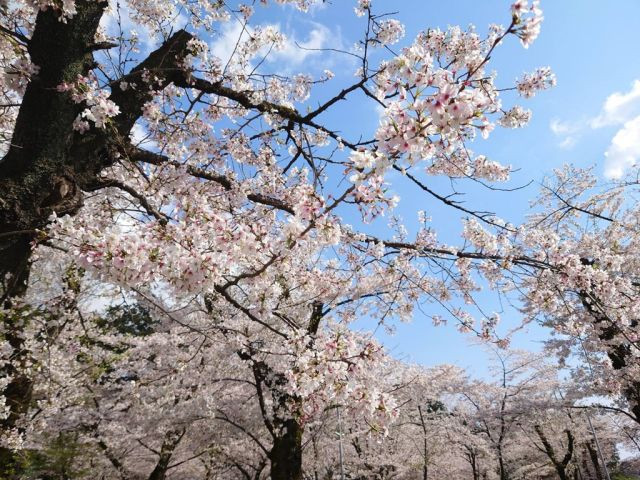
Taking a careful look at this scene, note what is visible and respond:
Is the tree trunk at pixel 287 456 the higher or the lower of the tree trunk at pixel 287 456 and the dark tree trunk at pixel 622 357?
the lower

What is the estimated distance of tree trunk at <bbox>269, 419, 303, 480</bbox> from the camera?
8648mm

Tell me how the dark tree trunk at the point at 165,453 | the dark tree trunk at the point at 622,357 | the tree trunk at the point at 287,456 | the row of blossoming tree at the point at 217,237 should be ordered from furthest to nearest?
the dark tree trunk at the point at 165,453, the dark tree trunk at the point at 622,357, the tree trunk at the point at 287,456, the row of blossoming tree at the point at 217,237

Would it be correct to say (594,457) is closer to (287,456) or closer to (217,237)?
(287,456)

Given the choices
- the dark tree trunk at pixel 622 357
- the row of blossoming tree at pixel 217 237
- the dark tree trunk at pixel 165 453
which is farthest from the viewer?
the dark tree trunk at pixel 165 453

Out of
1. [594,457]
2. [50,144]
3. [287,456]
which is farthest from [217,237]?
[594,457]

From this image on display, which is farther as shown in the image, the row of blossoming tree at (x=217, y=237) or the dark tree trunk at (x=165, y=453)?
the dark tree trunk at (x=165, y=453)

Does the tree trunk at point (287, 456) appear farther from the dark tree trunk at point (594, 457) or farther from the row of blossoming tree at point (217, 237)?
the dark tree trunk at point (594, 457)

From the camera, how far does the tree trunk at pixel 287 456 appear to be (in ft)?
28.4

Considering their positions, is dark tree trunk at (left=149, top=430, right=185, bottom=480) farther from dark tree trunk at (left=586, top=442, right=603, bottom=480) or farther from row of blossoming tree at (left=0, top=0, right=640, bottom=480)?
dark tree trunk at (left=586, top=442, right=603, bottom=480)

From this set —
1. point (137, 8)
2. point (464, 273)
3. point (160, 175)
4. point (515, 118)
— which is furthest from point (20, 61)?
point (464, 273)

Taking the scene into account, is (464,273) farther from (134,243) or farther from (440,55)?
(134,243)

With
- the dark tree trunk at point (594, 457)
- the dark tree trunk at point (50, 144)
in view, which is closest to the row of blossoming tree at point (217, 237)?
the dark tree trunk at point (50, 144)

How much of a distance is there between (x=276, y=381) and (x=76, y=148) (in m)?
8.69

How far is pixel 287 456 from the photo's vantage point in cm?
877
